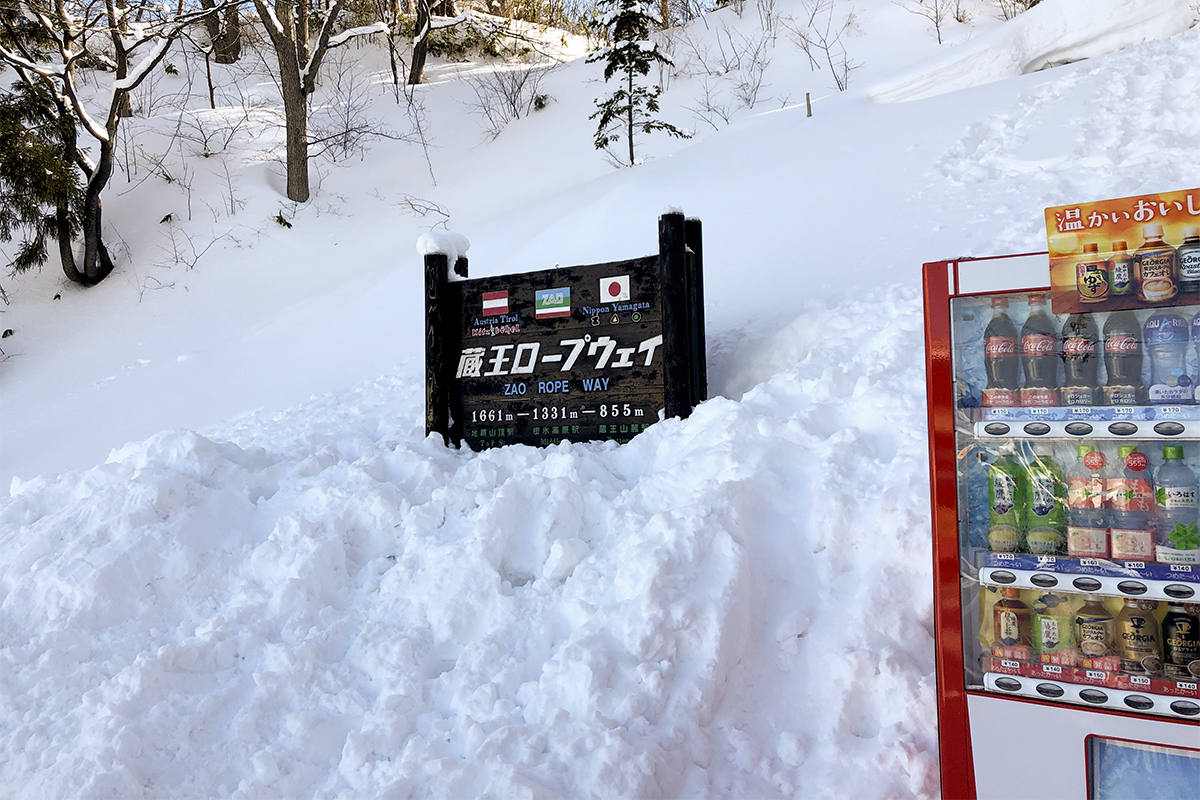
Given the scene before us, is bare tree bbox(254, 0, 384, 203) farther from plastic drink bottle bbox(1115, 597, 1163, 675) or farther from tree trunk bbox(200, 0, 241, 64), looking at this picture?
plastic drink bottle bbox(1115, 597, 1163, 675)

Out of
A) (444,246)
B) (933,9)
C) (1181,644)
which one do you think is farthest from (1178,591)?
(933,9)

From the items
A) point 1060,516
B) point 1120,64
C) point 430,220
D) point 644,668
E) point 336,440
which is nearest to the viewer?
point 1060,516

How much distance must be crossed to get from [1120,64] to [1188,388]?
20.4ft

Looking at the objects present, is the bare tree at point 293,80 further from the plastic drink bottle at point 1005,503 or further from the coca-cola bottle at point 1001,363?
the plastic drink bottle at point 1005,503

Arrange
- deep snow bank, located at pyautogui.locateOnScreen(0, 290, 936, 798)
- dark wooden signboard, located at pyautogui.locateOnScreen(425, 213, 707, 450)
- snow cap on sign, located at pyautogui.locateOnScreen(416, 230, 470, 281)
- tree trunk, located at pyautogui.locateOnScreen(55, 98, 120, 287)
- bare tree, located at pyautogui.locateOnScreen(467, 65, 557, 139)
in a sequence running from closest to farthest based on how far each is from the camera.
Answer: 1. deep snow bank, located at pyautogui.locateOnScreen(0, 290, 936, 798)
2. dark wooden signboard, located at pyautogui.locateOnScreen(425, 213, 707, 450)
3. snow cap on sign, located at pyautogui.locateOnScreen(416, 230, 470, 281)
4. tree trunk, located at pyautogui.locateOnScreen(55, 98, 120, 287)
5. bare tree, located at pyautogui.locateOnScreen(467, 65, 557, 139)

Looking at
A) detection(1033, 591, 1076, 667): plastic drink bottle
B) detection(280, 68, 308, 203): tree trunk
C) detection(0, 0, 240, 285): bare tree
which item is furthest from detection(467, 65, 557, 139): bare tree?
detection(1033, 591, 1076, 667): plastic drink bottle

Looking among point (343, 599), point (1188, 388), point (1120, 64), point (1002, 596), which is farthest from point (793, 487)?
point (1120, 64)

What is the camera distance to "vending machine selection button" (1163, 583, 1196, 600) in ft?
6.39

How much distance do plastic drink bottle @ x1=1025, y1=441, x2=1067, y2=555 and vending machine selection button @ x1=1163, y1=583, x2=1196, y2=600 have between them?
251 mm

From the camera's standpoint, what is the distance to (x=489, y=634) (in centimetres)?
283

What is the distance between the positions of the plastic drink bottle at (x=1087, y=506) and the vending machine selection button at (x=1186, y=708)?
0.39 m

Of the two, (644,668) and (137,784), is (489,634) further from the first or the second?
(137,784)

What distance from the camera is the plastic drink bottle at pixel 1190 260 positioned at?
1.99m

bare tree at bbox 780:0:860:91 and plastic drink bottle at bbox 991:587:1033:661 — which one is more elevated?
bare tree at bbox 780:0:860:91
